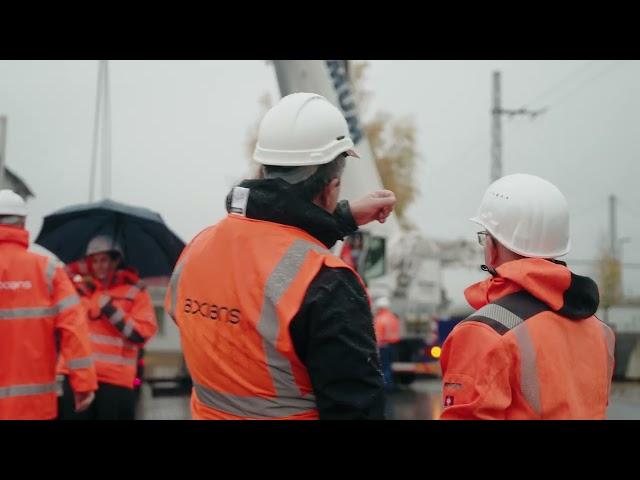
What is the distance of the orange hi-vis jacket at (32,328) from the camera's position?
16.3 feet

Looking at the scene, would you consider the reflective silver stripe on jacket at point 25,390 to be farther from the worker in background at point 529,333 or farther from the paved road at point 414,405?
the paved road at point 414,405

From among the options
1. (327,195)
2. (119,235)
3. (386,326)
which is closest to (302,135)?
(327,195)

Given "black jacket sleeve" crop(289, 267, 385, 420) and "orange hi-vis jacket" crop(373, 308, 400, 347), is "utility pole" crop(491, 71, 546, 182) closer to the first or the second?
"orange hi-vis jacket" crop(373, 308, 400, 347)

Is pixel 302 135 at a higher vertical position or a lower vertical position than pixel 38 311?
higher

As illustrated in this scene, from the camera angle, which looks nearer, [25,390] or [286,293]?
[286,293]

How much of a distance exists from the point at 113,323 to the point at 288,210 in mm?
3897

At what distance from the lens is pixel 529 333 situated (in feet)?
8.48

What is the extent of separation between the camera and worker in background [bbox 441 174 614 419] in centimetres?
256

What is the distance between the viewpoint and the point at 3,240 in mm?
5105

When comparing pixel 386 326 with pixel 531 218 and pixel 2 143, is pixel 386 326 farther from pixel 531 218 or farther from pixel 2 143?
pixel 531 218

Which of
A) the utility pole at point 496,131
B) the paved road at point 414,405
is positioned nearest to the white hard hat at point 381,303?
the paved road at point 414,405

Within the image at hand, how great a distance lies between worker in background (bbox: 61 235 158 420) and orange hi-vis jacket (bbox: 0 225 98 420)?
33.2 inches
